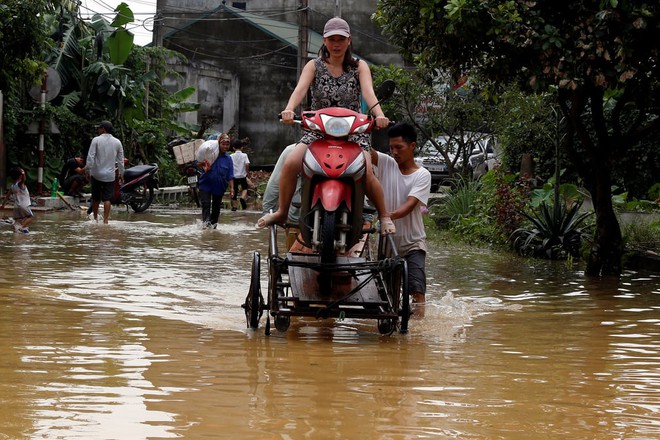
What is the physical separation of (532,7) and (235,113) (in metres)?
31.4

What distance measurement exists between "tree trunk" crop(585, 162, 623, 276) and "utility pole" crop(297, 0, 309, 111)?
73.3 feet

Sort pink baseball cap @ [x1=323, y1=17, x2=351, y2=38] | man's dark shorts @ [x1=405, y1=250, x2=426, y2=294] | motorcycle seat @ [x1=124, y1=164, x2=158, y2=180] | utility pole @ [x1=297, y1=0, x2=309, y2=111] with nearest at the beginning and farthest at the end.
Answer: pink baseball cap @ [x1=323, y1=17, x2=351, y2=38] < man's dark shorts @ [x1=405, y1=250, x2=426, y2=294] < motorcycle seat @ [x1=124, y1=164, x2=158, y2=180] < utility pole @ [x1=297, y1=0, x2=309, y2=111]

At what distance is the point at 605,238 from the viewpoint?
1242cm

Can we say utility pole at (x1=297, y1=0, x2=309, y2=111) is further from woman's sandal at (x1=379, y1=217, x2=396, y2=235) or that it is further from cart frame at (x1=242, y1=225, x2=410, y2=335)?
cart frame at (x1=242, y1=225, x2=410, y2=335)

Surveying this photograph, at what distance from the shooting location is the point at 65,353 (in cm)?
670

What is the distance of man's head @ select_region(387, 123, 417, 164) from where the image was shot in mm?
8484

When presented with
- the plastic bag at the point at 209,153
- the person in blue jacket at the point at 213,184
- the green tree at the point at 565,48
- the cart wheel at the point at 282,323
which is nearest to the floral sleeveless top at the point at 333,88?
the cart wheel at the point at 282,323

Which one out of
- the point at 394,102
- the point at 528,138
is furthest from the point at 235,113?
the point at 528,138

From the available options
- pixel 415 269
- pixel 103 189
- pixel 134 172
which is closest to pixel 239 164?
pixel 134 172

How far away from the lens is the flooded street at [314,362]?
5000 mm

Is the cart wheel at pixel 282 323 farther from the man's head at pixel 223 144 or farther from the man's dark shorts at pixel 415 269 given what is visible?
the man's head at pixel 223 144

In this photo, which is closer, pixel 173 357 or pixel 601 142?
pixel 173 357

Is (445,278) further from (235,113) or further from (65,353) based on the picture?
(235,113)

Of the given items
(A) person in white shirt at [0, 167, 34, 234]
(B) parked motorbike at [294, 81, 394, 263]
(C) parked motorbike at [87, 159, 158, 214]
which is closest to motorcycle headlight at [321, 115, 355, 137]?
(B) parked motorbike at [294, 81, 394, 263]
